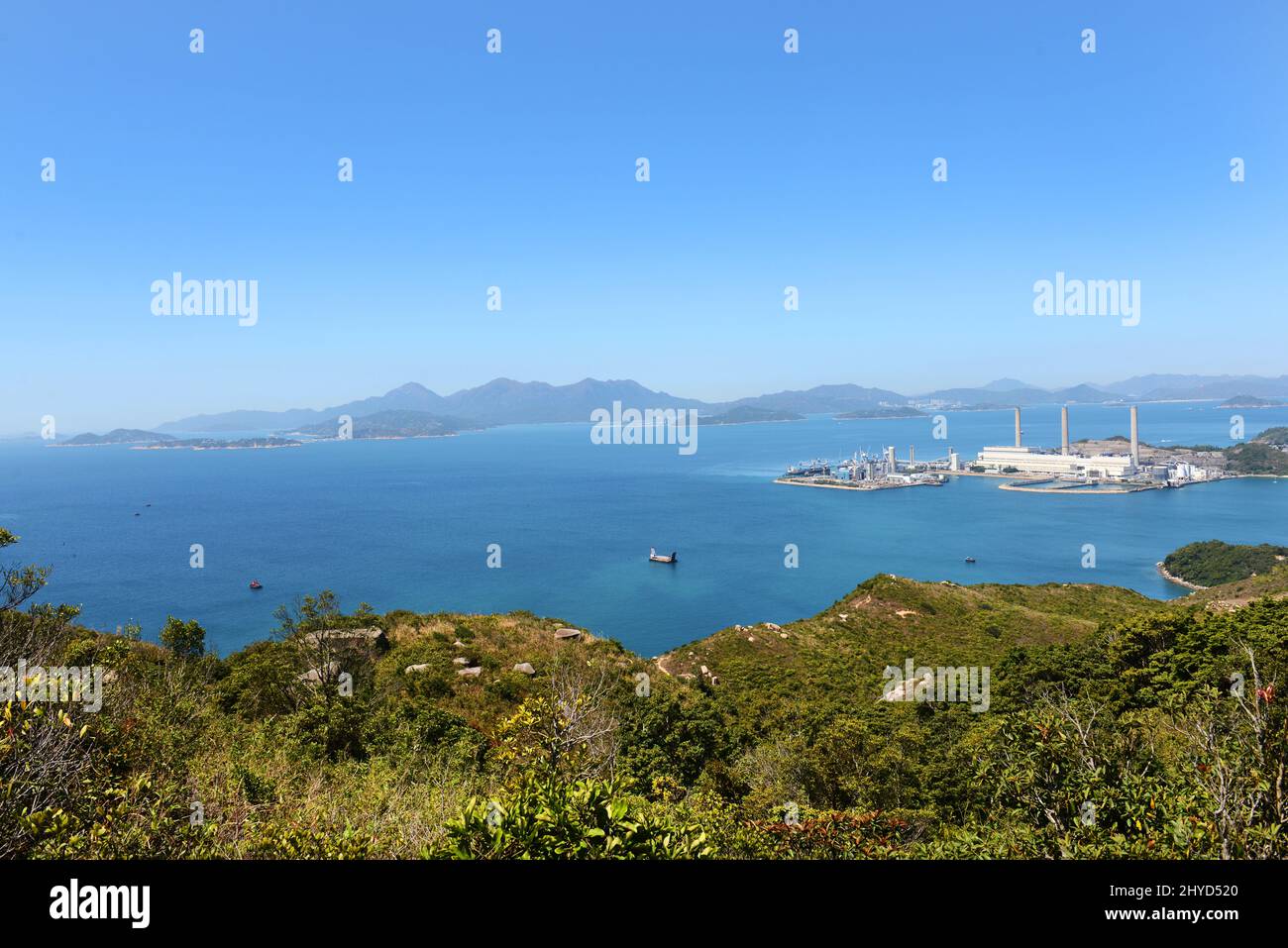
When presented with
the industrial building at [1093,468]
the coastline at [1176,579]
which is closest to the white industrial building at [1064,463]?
the industrial building at [1093,468]

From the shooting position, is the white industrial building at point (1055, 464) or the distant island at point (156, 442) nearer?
the white industrial building at point (1055, 464)

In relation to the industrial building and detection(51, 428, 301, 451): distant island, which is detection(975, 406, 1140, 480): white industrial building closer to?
the industrial building

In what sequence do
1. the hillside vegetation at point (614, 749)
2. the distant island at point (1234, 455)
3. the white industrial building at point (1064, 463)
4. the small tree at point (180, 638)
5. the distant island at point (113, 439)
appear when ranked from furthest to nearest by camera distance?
the distant island at point (113, 439) → the distant island at point (1234, 455) → the white industrial building at point (1064, 463) → the small tree at point (180, 638) → the hillside vegetation at point (614, 749)

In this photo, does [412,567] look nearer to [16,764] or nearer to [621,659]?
[621,659]

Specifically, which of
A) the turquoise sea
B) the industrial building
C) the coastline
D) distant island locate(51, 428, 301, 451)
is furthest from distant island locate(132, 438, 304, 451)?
the coastline

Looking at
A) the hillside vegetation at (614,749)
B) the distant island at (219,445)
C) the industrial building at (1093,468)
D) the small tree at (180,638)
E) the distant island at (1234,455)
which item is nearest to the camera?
the hillside vegetation at (614,749)

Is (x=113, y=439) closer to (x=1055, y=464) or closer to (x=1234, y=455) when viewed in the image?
(x=1055, y=464)

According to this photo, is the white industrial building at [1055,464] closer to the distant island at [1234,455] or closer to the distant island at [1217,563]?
the distant island at [1234,455]
